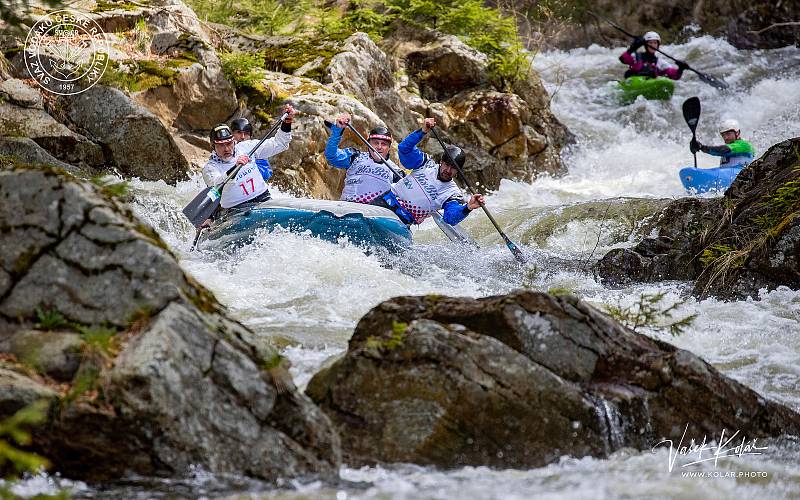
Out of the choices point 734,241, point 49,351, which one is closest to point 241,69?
point 734,241

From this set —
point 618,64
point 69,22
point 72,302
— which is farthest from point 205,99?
point 618,64

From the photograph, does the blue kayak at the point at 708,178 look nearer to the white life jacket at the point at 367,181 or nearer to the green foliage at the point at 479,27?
the green foliage at the point at 479,27

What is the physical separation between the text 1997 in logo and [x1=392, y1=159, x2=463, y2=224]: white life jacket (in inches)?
147

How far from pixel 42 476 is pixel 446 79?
12539 millimetres

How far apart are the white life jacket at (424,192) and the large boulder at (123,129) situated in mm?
2828

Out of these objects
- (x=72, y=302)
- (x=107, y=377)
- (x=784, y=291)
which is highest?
(x=72, y=302)

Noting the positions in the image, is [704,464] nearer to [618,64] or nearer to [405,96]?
[405,96]

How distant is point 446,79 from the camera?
14.8 metres

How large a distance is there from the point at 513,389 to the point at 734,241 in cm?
424

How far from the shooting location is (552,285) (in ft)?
24.8

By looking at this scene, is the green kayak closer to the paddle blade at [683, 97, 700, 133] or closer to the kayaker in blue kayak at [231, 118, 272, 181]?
the paddle blade at [683, 97, 700, 133]

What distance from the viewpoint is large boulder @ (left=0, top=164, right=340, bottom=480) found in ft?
9.75

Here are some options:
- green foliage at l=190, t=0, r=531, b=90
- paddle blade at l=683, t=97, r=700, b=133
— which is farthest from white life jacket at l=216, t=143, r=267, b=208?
paddle blade at l=683, t=97, r=700, b=133

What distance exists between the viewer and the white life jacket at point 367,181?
30.2 ft
